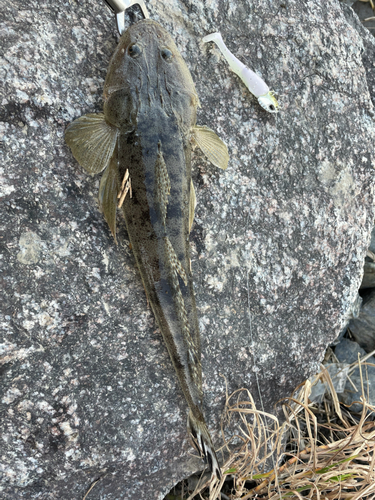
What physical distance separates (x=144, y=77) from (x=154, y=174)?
606 millimetres

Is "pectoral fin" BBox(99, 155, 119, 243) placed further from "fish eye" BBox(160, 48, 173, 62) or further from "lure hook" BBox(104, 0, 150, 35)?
"lure hook" BBox(104, 0, 150, 35)

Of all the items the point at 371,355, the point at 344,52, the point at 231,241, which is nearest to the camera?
the point at 231,241

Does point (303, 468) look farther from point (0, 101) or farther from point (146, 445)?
point (0, 101)

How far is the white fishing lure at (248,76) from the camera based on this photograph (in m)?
3.01

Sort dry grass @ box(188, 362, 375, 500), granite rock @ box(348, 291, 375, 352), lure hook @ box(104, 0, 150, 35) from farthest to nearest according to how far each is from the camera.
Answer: granite rock @ box(348, 291, 375, 352) < dry grass @ box(188, 362, 375, 500) < lure hook @ box(104, 0, 150, 35)

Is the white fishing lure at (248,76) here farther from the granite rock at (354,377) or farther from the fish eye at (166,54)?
the granite rock at (354,377)

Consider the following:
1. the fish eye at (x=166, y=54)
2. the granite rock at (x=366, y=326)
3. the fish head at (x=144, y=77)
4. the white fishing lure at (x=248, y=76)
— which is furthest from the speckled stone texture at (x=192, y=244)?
the granite rock at (x=366, y=326)

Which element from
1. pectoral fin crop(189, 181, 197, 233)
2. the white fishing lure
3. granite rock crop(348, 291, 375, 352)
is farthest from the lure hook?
granite rock crop(348, 291, 375, 352)

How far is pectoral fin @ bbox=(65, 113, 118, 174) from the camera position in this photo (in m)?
2.49

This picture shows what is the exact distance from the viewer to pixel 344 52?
3410 mm

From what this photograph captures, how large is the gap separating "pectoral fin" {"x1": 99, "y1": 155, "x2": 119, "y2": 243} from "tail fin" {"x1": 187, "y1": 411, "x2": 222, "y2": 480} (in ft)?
4.13

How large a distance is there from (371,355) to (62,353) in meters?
2.69

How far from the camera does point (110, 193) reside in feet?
8.36

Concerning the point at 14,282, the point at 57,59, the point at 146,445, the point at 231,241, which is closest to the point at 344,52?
the point at 231,241
